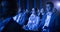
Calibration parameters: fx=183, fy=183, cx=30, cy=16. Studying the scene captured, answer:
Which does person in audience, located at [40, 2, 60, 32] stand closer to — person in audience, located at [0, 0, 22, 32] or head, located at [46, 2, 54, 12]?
head, located at [46, 2, 54, 12]

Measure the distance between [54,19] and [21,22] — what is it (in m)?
0.39

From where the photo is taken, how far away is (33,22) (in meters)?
2.12

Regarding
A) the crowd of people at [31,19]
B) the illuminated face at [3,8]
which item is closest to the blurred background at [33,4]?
the crowd of people at [31,19]

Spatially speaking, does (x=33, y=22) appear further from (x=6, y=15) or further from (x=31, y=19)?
(x=6, y=15)

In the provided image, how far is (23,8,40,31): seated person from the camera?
212 centimetres

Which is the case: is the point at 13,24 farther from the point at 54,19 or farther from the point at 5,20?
the point at 54,19

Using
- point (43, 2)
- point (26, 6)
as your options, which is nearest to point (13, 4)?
point (26, 6)

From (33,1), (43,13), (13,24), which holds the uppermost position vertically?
(33,1)

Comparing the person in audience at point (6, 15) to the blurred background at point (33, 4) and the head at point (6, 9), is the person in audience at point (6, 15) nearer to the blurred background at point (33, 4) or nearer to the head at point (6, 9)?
the head at point (6, 9)

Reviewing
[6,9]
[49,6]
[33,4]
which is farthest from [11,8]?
[49,6]

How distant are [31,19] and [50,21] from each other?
0.22 metres

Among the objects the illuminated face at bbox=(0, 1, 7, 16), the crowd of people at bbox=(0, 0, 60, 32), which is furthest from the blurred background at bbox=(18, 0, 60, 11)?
the illuminated face at bbox=(0, 1, 7, 16)

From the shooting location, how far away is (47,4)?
2107 millimetres

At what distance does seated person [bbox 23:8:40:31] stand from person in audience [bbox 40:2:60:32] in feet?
0.23
